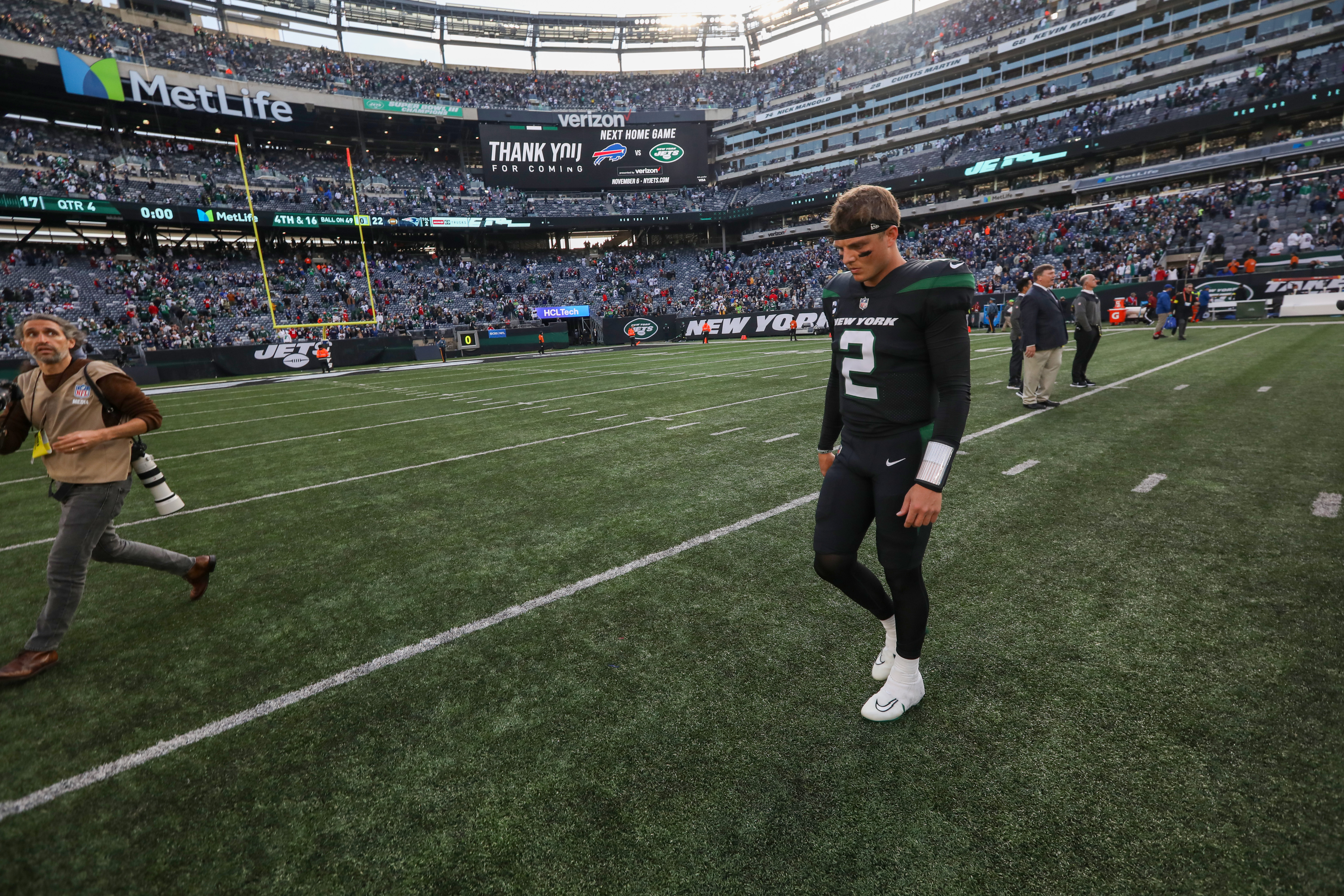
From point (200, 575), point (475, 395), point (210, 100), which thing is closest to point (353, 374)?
point (475, 395)

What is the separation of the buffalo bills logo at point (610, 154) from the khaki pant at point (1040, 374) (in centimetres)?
5339

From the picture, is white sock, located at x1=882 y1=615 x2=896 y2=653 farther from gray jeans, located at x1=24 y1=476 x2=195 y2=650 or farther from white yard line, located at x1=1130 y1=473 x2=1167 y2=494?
gray jeans, located at x1=24 y1=476 x2=195 y2=650

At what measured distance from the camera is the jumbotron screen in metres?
52.2

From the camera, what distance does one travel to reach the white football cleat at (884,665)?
296cm

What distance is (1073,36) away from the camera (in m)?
45.8

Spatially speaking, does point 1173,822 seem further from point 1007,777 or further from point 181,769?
point 181,769

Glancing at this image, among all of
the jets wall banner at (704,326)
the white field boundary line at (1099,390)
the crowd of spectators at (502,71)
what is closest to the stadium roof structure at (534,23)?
the crowd of spectators at (502,71)

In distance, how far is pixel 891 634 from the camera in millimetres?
2971

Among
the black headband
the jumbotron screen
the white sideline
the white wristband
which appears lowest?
the white sideline

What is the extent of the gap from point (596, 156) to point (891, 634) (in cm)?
5918

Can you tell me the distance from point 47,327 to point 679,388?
459 inches

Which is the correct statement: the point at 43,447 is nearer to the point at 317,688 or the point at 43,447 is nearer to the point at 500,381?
the point at 317,688

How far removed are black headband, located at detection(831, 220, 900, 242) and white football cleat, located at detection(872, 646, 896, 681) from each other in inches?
76.8

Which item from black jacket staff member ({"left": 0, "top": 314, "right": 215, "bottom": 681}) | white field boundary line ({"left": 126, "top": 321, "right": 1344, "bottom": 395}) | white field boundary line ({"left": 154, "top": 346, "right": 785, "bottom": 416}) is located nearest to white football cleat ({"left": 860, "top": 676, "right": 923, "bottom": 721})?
black jacket staff member ({"left": 0, "top": 314, "right": 215, "bottom": 681})
